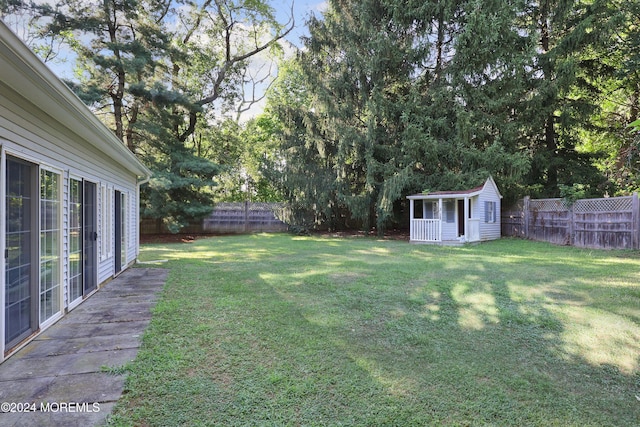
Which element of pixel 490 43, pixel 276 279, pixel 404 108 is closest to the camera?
pixel 276 279

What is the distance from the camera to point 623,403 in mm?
2240

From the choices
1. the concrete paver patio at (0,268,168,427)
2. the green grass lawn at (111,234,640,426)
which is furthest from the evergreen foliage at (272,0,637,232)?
the concrete paver patio at (0,268,168,427)

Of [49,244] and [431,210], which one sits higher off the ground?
[431,210]

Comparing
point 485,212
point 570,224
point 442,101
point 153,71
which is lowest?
point 570,224

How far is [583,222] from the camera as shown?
10.2 meters

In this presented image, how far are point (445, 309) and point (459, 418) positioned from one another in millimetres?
2252

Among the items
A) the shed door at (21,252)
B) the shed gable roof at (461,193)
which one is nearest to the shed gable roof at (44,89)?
the shed door at (21,252)

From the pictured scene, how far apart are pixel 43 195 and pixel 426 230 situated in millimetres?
11060

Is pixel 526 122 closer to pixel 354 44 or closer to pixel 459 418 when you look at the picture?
pixel 354 44

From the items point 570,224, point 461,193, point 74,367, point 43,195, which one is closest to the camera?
point 74,367

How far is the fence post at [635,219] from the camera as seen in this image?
866 centimetres

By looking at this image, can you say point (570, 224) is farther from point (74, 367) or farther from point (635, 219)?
point (74, 367)

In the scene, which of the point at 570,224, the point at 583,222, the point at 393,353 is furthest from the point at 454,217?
the point at 393,353

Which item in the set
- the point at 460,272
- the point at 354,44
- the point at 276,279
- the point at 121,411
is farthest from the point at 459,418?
the point at 354,44
